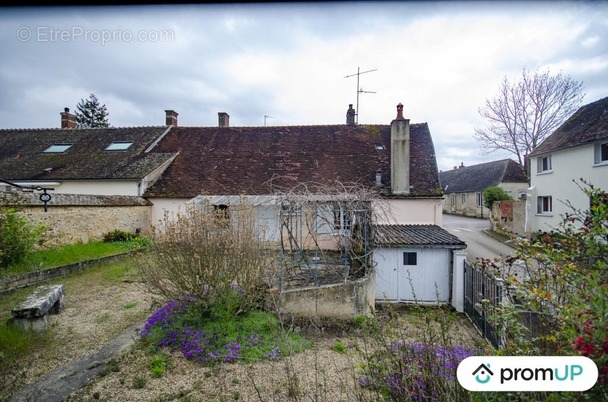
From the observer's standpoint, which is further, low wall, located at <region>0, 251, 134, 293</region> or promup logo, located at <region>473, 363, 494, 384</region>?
low wall, located at <region>0, 251, 134, 293</region>

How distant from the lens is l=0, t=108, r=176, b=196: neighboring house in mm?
15320

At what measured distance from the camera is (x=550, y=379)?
1.63 meters

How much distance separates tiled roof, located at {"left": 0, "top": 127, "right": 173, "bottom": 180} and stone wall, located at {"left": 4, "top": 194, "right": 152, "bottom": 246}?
2.08 metres

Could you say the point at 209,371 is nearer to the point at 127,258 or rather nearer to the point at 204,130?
the point at 127,258

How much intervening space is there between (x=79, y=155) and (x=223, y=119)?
9155 mm

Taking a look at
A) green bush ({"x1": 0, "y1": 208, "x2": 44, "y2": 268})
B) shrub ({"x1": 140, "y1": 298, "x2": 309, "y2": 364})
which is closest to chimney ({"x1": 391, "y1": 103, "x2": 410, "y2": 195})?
shrub ({"x1": 140, "y1": 298, "x2": 309, "y2": 364})

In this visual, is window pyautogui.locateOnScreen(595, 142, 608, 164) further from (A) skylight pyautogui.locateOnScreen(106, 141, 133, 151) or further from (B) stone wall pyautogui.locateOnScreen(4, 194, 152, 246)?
(A) skylight pyautogui.locateOnScreen(106, 141, 133, 151)

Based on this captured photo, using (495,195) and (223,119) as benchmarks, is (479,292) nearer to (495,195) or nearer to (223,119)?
(223,119)

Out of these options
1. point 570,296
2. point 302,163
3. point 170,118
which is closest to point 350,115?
point 302,163

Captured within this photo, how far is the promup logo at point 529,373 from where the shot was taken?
1562 millimetres

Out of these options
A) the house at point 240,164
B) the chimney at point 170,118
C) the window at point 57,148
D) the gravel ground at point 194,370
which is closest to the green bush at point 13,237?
the gravel ground at point 194,370

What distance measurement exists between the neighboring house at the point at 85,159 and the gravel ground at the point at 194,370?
10345 mm

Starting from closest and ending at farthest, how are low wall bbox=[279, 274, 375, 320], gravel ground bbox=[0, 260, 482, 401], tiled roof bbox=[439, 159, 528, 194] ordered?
gravel ground bbox=[0, 260, 482, 401]
low wall bbox=[279, 274, 375, 320]
tiled roof bbox=[439, 159, 528, 194]

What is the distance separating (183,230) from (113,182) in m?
12.7
